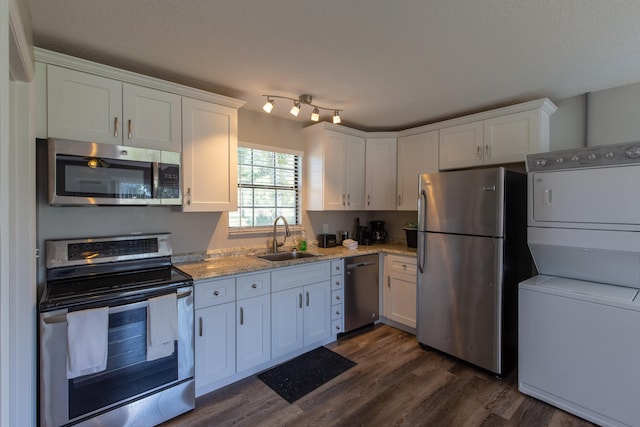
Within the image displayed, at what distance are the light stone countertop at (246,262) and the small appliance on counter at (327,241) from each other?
98 mm

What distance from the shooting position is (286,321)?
8.82 feet

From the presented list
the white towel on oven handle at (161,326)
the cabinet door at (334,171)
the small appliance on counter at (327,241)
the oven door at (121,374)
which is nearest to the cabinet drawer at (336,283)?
the small appliance on counter at (327,241)

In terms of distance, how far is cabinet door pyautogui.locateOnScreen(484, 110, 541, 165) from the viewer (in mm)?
2684

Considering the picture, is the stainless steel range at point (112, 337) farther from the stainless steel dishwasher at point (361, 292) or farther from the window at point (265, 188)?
the stainless steel dishwasher at point (361, 292)

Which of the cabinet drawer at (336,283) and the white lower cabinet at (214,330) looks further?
the cabinet drawer at (336,283)

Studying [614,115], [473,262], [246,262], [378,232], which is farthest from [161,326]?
[614,115]

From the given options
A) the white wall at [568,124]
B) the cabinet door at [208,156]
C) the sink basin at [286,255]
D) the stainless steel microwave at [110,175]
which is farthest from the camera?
the sink basin at [286,255]

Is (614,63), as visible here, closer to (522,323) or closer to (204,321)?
(522,323)

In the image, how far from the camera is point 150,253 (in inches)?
93.7

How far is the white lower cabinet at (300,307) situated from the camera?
2.62 m

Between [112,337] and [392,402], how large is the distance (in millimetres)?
1880

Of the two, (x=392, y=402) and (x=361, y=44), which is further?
A: (x=392, y=402)

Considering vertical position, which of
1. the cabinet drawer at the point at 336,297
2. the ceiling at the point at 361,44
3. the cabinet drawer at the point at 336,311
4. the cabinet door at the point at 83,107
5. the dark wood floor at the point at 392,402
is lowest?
the dark wood floor at the point at 392,402

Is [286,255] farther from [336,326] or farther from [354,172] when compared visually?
[354,172]
